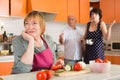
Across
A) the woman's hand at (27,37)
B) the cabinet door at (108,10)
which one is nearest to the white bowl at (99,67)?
the woman's hand at (27,37)

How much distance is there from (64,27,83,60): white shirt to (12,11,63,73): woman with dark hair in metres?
1.44

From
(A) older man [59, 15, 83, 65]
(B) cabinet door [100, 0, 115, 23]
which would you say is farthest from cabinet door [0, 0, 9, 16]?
(B) cabinet door [100, 0, 115, 23]

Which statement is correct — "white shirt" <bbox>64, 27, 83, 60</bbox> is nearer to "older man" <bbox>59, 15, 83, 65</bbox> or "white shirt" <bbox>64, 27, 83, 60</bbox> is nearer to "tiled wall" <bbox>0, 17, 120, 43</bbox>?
"older man" <bbox>59, 15, 83, 65</bbox>

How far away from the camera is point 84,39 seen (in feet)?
11.2

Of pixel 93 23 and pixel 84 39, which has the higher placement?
pixel 93 23

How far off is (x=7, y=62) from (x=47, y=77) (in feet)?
6.95

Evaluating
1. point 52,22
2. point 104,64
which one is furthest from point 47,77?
point 52,22

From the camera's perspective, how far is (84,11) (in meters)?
5.16

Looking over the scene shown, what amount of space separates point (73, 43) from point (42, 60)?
1603 millimetres

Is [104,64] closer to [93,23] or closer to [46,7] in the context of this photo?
[93,23]

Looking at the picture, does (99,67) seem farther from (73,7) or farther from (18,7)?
(73,7)

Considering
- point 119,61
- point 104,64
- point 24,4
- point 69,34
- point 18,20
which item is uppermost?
point 24,4

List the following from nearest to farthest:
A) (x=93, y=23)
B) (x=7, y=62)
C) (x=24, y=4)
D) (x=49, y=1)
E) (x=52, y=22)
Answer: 1. (x=93, y=23)
2. (x=7, y=62)
3. (x=24, y=4)
4. (x=49, y=1)
5. (x=52, y=22)

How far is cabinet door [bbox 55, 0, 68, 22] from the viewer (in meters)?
4.52
